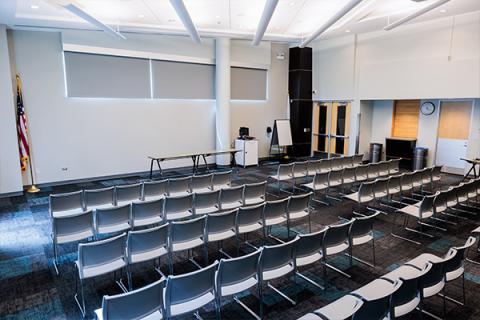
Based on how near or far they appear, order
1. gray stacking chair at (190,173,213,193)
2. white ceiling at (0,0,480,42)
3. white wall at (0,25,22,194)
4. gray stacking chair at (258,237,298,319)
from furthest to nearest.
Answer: white wall at (0,25,22,194)
white ceiling at (0,0,480,42)
gray stacking chair at (190,173,213,193)
gray stacking chair at (258,237,298,319)

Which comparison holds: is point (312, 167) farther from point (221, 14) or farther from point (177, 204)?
point (221, 14)

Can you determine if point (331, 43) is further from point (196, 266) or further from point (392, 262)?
point (196, 266)

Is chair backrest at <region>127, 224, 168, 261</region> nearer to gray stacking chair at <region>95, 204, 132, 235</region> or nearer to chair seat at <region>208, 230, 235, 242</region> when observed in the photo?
chair seat at <region>208, 230, 235, 242</region>

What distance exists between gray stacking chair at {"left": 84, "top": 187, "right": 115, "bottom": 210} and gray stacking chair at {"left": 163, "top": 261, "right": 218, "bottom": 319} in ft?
10.6

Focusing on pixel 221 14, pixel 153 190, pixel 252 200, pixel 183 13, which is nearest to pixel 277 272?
pixel 252 200

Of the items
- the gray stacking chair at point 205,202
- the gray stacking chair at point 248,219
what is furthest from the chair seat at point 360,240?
the gray stacking chair at point 205,202

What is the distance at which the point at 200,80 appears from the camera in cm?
1126

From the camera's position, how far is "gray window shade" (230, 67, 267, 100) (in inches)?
475

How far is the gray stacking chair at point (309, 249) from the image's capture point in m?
3.70

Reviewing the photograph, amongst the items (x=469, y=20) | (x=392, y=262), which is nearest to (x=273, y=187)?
(x=392, y=262)

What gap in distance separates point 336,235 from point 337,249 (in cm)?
20

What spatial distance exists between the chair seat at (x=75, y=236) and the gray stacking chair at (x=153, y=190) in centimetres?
174

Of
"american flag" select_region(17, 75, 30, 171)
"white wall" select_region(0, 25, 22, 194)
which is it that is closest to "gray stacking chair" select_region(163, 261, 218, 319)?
"white wall" select_region(0, 25, 22, 194)

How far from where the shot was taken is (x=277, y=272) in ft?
11.6
